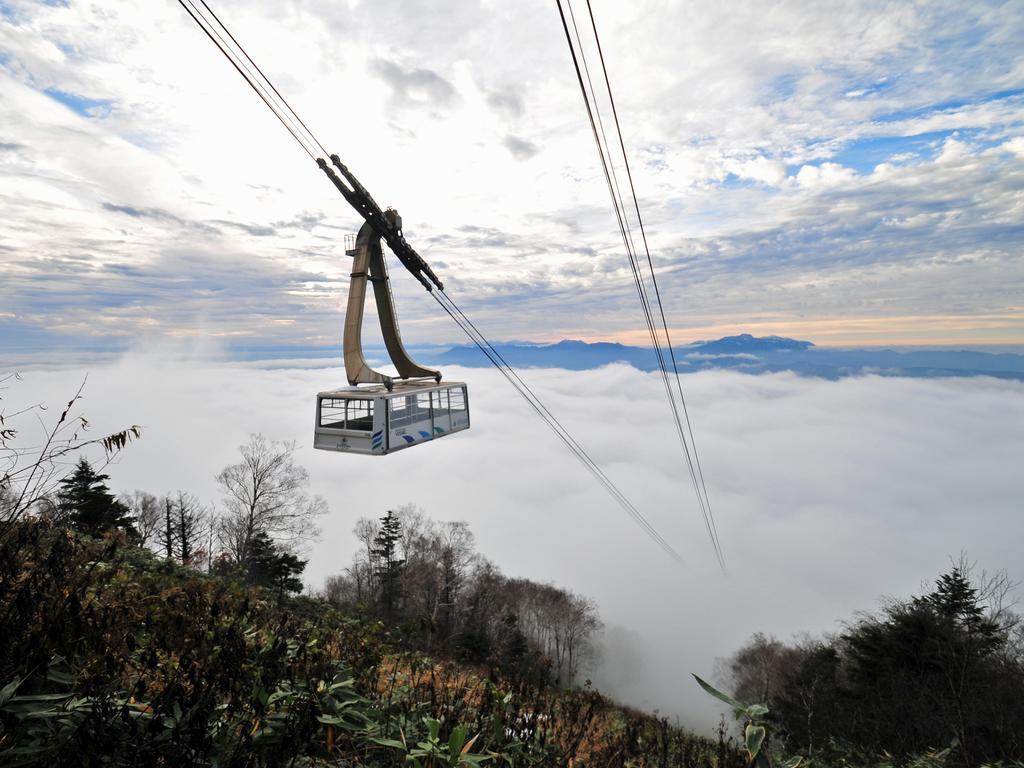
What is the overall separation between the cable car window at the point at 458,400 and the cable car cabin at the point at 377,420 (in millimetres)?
1064

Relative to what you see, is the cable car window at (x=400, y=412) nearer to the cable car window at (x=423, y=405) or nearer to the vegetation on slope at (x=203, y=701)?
the cable car window at (x=423, y=405)

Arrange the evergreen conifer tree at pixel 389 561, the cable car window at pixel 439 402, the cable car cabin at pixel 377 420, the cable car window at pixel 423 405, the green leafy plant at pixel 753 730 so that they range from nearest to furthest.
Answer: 1. the green leafy plant at pixel 753 730
2. the cable car cabin at pixel 377 420
3. the cable car window at pixel 423 405
4. the cable car window at pixel 439 402
5. the evergreen conifer tree at pixel 389 561

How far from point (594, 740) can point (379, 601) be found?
33322 millimetres

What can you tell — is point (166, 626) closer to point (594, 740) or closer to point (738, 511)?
point (594, 740)

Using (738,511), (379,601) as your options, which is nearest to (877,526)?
(738,511)

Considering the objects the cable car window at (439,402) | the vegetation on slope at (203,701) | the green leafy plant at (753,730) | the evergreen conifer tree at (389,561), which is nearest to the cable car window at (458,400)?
the cable car window at (439,402)

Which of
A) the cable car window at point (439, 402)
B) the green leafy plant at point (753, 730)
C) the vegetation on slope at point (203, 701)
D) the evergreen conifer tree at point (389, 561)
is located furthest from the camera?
the evergreen conifer tree at point (389, 561)

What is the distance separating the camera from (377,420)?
998 centimetres

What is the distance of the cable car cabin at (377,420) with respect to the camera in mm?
10094

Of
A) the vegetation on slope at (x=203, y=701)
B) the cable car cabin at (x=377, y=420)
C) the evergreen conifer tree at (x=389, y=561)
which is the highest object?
the cable car cabin at (x=377, y=420)

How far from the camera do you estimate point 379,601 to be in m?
32.7

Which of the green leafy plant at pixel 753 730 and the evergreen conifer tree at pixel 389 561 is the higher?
the green leafy plant at pixel 753 730

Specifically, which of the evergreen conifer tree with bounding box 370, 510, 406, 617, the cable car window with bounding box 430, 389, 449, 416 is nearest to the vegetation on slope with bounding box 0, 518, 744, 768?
the cable car window with bounding box 430, 389, 449, 416

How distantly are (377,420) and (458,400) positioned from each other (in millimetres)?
3645
